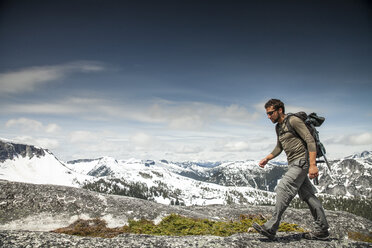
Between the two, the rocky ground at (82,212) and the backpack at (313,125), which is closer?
the backpack at (313,125)

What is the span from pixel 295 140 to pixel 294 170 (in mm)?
1050

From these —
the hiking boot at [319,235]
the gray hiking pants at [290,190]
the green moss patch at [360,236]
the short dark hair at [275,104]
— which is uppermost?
the short dark hair at [275,104]

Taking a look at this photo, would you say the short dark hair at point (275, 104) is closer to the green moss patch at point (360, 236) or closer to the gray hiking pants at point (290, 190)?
the gray hiking pants at point (290, 190)

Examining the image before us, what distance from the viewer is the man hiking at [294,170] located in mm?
7336

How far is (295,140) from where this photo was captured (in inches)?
305

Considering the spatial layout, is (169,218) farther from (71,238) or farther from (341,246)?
(341,246)

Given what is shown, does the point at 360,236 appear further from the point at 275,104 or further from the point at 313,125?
the point at 275,104

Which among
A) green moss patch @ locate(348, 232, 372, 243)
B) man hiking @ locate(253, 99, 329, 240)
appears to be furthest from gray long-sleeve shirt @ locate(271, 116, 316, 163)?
green moss patch @ locate(348, 232, 372, 243)

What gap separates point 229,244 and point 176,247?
5.37ft

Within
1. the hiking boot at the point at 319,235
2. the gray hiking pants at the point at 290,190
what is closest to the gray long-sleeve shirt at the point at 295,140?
the gray hiking pants at the point at 290,190

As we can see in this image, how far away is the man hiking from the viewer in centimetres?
734

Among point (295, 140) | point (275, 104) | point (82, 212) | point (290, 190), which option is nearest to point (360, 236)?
point (290, 190)

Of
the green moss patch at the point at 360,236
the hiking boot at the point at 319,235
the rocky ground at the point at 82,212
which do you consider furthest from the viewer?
the green moss patch at the point at 360,236

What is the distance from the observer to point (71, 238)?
643cm
